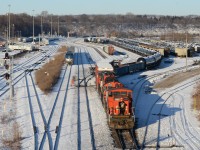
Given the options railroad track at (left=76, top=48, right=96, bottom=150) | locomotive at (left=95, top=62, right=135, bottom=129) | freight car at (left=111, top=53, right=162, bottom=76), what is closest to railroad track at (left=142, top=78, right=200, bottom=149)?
locomotive at (left=95, top=62, right=135, bottom=129)

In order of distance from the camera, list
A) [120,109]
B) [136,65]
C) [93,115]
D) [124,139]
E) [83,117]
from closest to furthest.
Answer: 1. [124,139]
2. [120,109]
3. [83,117]
4. [93,115]
5. [136,65]

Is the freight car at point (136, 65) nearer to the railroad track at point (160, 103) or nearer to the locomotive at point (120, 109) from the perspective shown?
the railroad track at point (160, 103)

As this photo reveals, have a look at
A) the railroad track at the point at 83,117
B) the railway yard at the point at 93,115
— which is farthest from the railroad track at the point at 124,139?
the railroad track at the point at 83,117

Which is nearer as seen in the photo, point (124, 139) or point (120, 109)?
point (124, 139)

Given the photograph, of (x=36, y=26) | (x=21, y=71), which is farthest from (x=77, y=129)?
(x=36, y=26)

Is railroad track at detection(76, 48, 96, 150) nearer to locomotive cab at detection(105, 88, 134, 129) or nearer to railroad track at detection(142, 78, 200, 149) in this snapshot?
locomotive cab at detection(105, 88, 134, 129)

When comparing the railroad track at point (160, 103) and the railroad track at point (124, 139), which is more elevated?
the railroad track at point (160, 103)

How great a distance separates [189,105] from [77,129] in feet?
38.1

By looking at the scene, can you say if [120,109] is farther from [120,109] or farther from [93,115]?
[93,115]

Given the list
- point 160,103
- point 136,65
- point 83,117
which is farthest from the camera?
point 136,65

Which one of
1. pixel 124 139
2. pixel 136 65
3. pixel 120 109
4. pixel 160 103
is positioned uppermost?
pixel 136 65

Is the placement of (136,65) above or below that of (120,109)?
above

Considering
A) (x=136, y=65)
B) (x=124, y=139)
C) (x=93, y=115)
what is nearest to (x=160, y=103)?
(x=93, y=115)

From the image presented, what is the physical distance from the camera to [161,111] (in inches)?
1169
